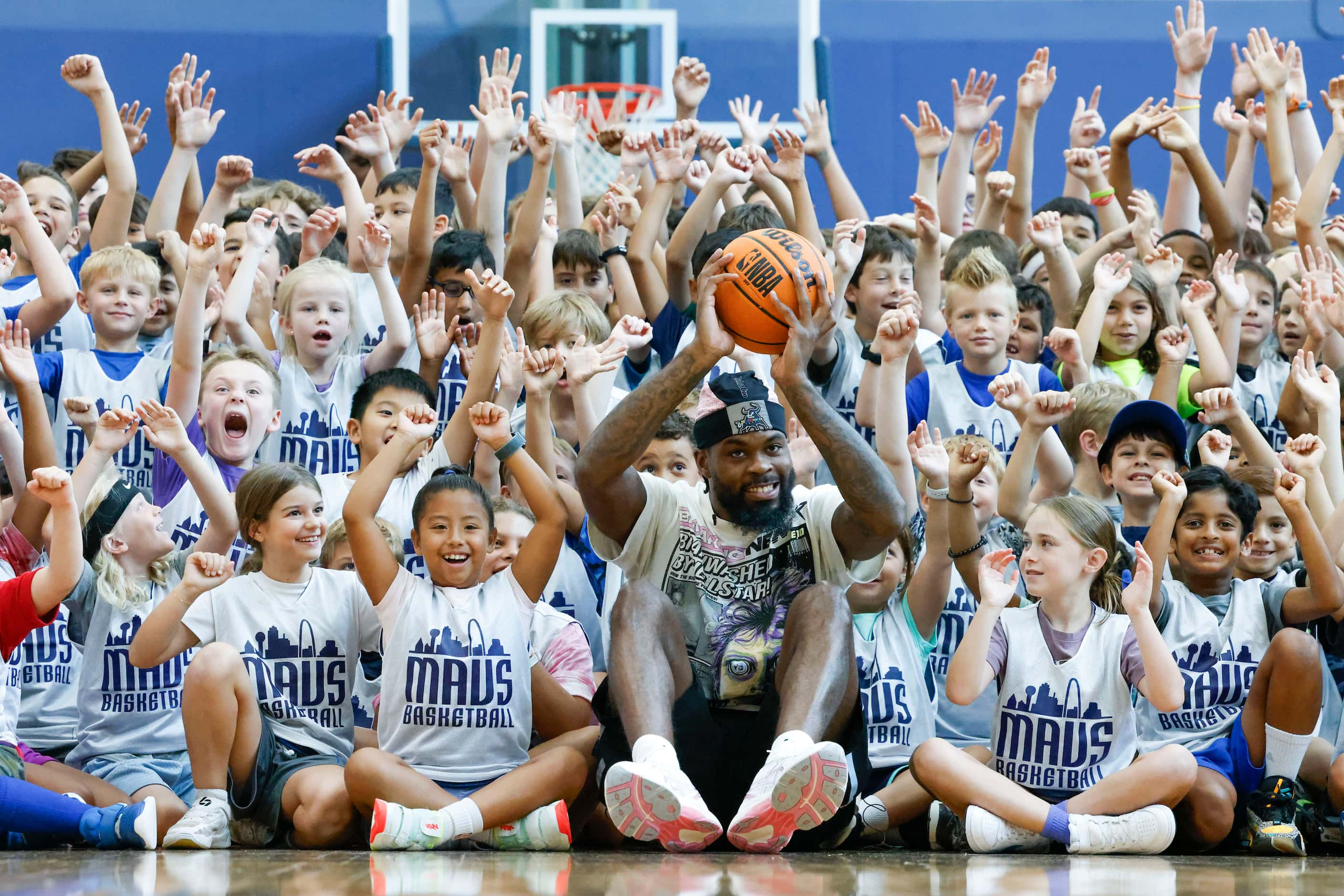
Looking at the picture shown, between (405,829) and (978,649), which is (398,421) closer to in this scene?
(405,829)

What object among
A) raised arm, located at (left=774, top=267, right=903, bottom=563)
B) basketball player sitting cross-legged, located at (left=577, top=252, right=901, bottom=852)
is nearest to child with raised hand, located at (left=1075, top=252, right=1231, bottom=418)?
basketball player sitting cross-legged, located at (left=577, top=252, right=901, bottom=852)

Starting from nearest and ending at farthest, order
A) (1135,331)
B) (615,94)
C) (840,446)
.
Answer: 1. (840,446)
2. (1135,331)
3. (615,94)

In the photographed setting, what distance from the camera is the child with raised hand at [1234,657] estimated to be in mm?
3984

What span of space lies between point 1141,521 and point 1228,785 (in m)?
1.03

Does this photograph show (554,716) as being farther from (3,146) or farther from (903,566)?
(3,146)

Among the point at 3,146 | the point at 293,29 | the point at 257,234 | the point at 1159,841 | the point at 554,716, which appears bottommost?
the point at 1159,841

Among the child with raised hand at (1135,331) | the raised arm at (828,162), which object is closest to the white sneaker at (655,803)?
the child with raised hand at (1135,331)

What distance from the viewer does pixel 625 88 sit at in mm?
9734

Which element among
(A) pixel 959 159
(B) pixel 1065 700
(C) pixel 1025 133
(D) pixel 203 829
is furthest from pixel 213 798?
(C) pixel 1025 133

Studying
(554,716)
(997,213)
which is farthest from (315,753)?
(997,213)

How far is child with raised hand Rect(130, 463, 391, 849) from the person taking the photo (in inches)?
149

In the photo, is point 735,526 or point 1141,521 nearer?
point 735,526

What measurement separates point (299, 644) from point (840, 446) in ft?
5.27

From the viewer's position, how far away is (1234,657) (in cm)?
433
